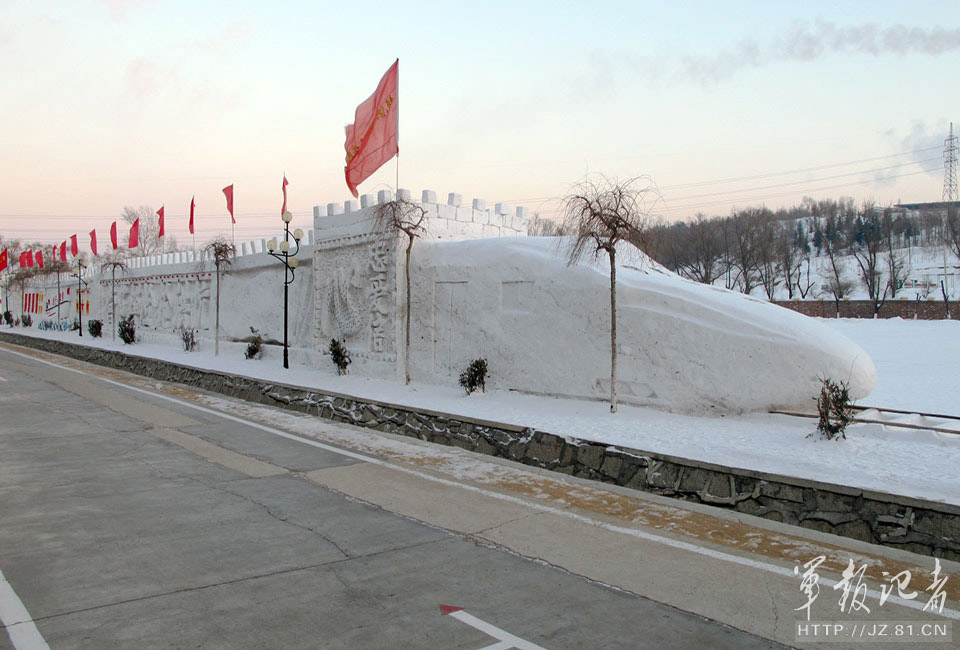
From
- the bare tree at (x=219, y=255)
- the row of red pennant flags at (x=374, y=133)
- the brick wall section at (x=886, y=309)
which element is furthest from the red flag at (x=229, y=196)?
the brick wall section at (x=886, y=309)

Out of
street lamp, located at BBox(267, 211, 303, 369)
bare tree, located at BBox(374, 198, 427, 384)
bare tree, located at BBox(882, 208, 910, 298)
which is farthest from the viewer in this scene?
bare tree, located at BBox(882, 208, 910, 298)

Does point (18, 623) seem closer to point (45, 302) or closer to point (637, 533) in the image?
point (637, 533)

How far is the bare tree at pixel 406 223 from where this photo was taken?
15570 mm

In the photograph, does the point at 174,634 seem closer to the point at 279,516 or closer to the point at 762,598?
the point at 279,516

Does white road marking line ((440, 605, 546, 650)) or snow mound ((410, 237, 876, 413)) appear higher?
snow mound ((410, 237, 876, 413))

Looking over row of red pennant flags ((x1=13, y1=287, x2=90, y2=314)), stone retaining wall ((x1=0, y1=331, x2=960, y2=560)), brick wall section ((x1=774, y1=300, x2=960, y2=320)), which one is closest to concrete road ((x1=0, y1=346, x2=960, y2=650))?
stone retaining wall ((x1=0, y1=331, x2=960, y2=560))

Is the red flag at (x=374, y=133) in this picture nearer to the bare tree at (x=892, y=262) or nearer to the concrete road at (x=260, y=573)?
the concrete road at (x=260, y=573)

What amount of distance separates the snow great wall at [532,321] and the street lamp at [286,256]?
305 mm

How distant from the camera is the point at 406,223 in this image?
15711 mm

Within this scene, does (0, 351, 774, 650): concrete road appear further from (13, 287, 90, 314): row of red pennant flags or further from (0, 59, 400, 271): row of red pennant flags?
(13, 287, 90, 314): row of red pennant flags

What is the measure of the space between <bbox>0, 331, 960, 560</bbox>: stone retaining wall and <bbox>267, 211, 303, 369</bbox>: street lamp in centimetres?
579

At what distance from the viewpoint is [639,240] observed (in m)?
11.7

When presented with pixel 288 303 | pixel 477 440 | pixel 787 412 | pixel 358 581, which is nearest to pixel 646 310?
pixel 787 412

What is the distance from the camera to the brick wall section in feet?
143
